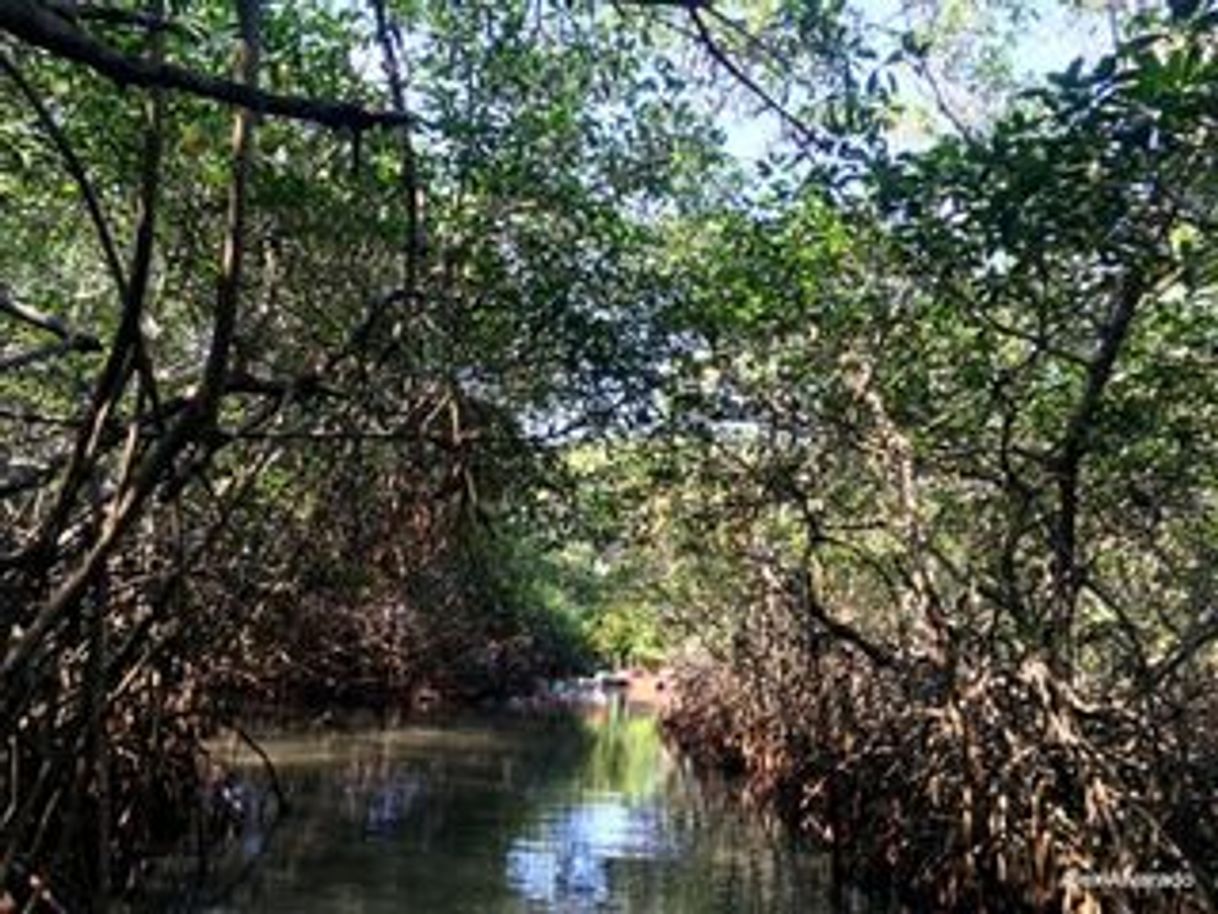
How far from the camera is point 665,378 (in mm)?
8969

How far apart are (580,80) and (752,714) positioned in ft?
25.3

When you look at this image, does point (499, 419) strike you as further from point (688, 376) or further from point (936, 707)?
point (936, 707)

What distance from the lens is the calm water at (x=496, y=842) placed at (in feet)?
26.0

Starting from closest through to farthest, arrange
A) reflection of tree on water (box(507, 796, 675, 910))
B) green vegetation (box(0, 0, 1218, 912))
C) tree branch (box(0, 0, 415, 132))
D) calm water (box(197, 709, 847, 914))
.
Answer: tree branch (box(0, 0, 415, 132)) < green vegetation (box(0, 0, 1218, 912)) < calm water (box(197, 709, 847, 914)) < reflection of tree on water (box(507, 796, 675, 910))

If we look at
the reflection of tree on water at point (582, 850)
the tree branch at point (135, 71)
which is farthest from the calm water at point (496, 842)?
the tree branch at point (135, 71)

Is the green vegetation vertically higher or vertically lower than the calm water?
higher

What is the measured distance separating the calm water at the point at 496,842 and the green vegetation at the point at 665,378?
60 cm

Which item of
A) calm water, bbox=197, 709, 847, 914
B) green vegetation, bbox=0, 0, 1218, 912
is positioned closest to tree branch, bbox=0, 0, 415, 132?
green vegetation, bbox=0, 0, 1218, 912

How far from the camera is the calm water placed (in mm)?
7922

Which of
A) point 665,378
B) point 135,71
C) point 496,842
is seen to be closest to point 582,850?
point 496,842

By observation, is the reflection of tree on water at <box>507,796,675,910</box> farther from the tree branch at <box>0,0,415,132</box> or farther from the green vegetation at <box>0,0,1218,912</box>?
the tree branch at <box>0,0,415,132</box>

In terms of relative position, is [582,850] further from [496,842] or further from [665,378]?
[665,378]

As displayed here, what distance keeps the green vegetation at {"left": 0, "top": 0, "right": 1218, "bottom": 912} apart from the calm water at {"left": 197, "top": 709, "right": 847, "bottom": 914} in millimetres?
597

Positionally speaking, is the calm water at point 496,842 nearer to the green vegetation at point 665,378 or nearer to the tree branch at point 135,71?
the green vegetation at point 665,378
